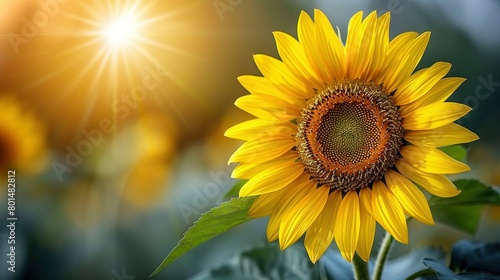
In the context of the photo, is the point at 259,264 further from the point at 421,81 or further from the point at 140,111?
the point at 140,111

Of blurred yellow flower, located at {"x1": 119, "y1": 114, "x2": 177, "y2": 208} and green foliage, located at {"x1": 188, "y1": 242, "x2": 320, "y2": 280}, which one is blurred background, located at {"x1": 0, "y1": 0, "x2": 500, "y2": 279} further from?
green foliage, located at {"x1": 188, "y1": 242, "x2": 320, "y2": 280}

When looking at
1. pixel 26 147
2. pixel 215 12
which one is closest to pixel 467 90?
pixel 215 12

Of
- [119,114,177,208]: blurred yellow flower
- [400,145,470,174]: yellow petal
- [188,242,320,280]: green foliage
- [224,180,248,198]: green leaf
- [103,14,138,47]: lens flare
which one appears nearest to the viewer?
[400,145,470,174]: yellow petal

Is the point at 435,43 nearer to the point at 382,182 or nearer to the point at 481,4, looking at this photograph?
the point at 481,4

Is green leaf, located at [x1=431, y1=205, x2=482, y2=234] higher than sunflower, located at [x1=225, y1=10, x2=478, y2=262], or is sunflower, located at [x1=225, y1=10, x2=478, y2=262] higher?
sunflower, located at [x1=225, y1=10, x2=478, y2=262]

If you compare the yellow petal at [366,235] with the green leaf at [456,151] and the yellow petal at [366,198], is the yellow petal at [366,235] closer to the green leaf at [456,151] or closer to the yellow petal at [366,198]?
the yellow petal at [366,198]

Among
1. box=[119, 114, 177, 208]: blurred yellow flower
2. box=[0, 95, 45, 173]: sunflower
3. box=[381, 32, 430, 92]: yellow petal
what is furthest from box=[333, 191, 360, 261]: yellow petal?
box=[0, 95, 45, 173]: sunflower
